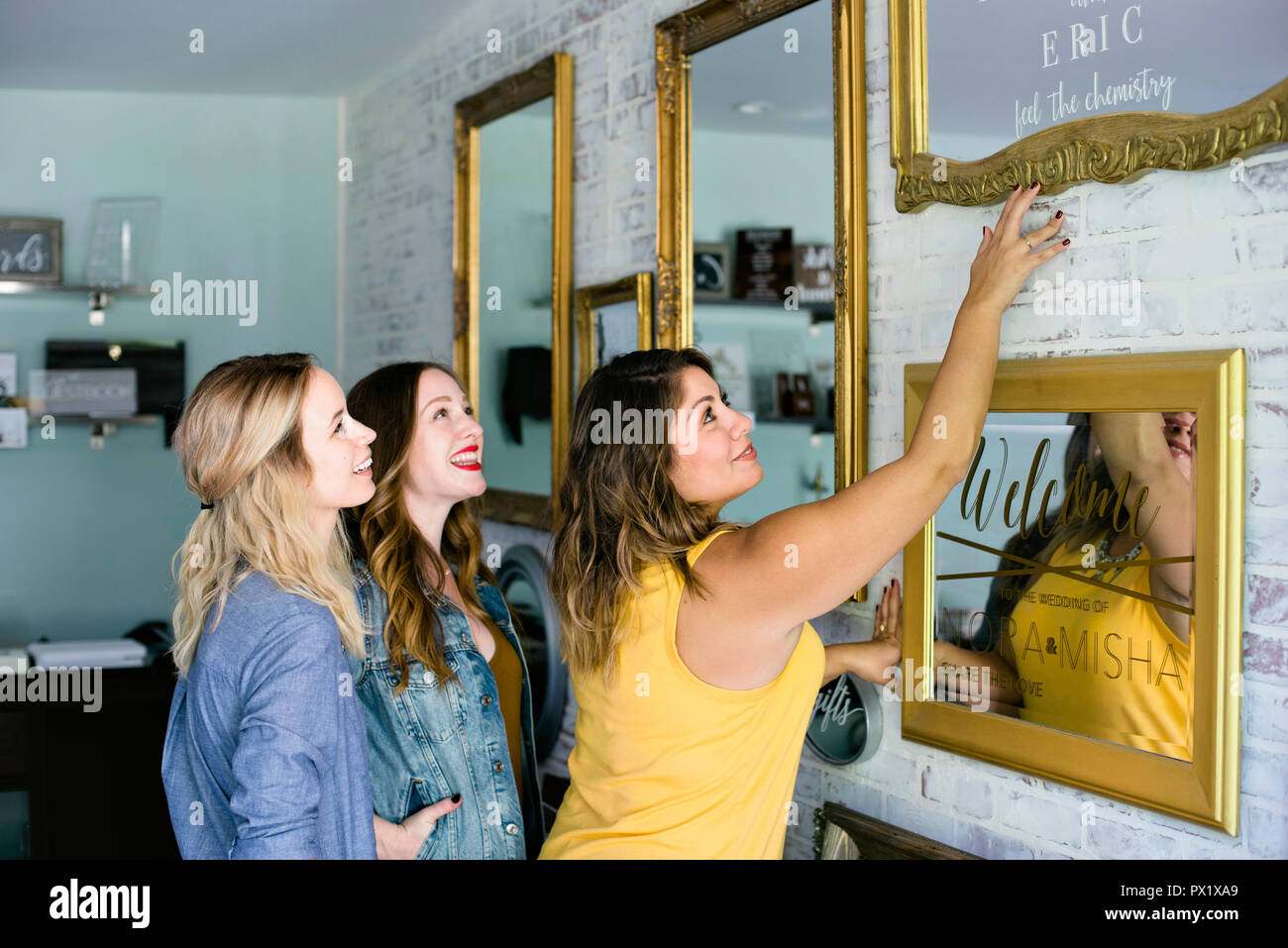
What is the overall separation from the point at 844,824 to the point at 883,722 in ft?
0.70

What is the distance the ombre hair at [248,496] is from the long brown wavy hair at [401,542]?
0.83 ft

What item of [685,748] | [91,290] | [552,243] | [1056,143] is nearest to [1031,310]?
[1056,143]

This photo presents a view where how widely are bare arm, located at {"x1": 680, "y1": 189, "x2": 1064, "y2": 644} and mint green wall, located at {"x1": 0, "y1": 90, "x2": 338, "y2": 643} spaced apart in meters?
3.45

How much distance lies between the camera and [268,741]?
5.05 feet

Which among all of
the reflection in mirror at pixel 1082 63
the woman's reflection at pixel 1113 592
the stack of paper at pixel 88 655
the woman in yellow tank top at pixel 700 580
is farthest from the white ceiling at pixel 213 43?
the woman's reflection at pixel 1113 592

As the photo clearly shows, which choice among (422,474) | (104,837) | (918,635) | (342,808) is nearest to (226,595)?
(342,808)

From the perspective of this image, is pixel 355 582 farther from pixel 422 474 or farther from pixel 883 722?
pixel 883 722

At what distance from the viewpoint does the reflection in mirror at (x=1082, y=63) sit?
148cm

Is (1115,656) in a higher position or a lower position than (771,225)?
lower

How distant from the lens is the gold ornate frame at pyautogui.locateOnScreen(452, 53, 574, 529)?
10.4ft

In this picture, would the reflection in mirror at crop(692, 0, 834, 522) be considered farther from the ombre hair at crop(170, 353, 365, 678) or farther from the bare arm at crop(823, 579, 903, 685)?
the ombre hair at crop(170, 353, 365, 678)

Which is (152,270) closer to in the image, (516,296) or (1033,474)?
(516,296)
